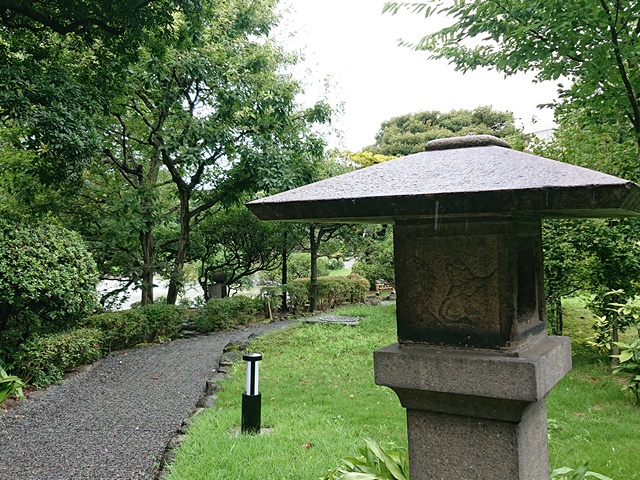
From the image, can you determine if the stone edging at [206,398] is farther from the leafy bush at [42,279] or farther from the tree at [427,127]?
the tree at [427,127]

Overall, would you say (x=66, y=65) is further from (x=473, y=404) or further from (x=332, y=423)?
(x=473, y=404)

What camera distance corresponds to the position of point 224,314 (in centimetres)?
1105

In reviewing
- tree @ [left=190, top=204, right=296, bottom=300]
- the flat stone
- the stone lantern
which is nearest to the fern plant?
the stone lantern

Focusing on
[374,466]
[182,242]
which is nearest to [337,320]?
[182,242]

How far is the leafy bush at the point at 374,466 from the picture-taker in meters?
2.76

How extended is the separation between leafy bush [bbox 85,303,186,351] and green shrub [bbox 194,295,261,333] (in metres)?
0.66

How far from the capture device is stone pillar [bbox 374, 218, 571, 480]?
78.0 inches

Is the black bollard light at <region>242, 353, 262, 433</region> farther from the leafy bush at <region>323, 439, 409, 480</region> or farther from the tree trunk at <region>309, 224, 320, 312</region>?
the tree trunk at <region>309, 224, 320, 312</region>

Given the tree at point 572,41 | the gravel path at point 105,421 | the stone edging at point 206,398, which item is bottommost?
the gravel path at point 105,421

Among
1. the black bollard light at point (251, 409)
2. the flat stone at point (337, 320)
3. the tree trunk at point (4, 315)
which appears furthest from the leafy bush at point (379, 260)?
the black bollard light at point (251, 409)

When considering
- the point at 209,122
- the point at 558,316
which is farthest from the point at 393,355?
the point at 209,122

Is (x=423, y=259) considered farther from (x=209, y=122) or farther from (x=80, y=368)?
(x=209, y=122)

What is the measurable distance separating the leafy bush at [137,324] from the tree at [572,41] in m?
6.74

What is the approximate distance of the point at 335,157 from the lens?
1404 centimetres
